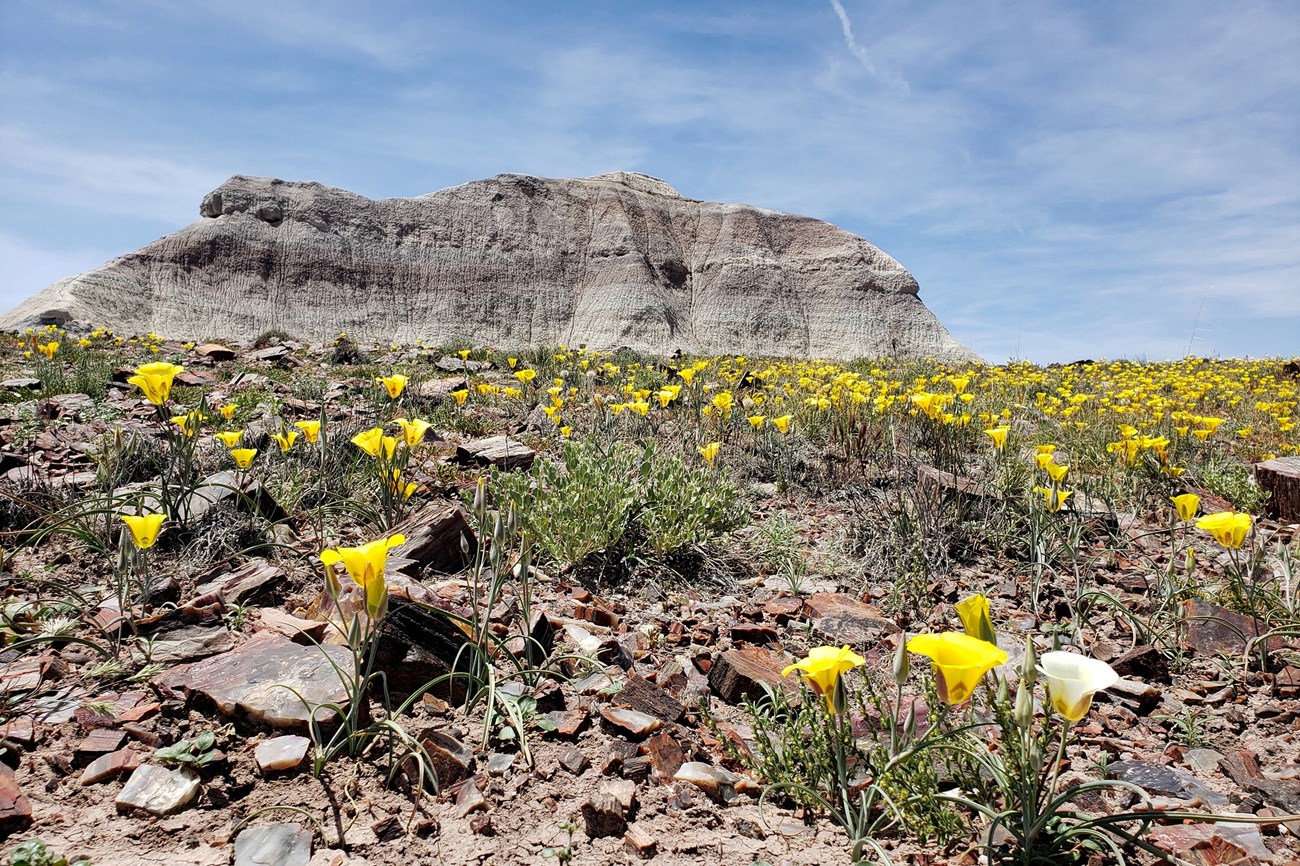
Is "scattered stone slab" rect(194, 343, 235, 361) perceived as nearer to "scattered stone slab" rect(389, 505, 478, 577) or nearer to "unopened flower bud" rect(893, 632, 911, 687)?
"scattered stone slab" rect(389, 505, 478, 577)

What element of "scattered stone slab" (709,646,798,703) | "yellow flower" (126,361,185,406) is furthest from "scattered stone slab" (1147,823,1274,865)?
"yellow flower" (126,361,185,406)

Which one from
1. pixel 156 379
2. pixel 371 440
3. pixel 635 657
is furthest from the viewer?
pixel 156 379

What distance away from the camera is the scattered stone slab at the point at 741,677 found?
2305 mm

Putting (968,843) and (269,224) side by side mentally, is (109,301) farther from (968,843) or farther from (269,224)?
(968,843)

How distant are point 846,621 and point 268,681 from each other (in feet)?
7.32

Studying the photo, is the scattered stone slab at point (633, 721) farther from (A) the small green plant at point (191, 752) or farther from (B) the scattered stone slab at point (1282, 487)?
(B) the scattered stone slab at point (1282, 487)

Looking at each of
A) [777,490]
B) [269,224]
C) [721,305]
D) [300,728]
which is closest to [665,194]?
[721,305]

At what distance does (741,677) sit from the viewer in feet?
7.58

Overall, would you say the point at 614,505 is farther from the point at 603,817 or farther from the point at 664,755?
the point at 603,817

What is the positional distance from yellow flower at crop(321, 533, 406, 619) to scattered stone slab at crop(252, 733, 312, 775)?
1.50 feet

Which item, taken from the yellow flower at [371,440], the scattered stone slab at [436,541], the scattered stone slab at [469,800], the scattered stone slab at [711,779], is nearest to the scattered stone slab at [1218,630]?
the scattered stone slab at [711,779]

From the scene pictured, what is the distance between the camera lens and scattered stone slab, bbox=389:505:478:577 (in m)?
3.10

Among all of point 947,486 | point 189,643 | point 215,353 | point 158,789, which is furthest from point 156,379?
point 215,353

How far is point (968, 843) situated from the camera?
5.36 ft
